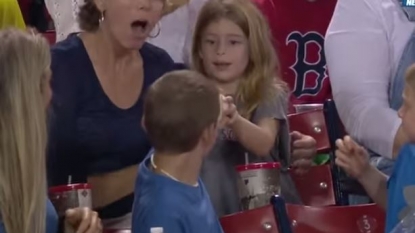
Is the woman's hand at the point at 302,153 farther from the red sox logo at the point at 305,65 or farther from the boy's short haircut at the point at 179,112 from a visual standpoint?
the boy's short haircut at the point at 179,112

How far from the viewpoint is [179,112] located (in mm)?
1900

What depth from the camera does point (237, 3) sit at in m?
2.58

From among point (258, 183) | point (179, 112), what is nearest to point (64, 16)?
point (258, 183)

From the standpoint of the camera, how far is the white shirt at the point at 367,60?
7.09 feet

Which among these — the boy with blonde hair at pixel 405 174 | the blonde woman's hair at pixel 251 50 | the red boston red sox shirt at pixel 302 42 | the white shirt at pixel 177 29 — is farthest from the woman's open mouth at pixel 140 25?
the red boston red sox shirt at pixel 302 42

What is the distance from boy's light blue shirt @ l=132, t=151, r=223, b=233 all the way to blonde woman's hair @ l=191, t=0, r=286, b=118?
60 centimetres

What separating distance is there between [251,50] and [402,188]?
790mm

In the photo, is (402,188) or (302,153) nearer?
(402,188)

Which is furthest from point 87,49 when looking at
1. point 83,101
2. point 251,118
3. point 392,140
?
point 392,140

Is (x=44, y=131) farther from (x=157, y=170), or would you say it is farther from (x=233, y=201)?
(x=233, y=201)

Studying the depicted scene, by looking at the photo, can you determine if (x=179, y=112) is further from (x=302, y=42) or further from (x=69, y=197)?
(x=302, y=42)

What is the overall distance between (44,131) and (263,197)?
24.7 inches

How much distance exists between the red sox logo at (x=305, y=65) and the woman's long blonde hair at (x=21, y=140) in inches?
56.1

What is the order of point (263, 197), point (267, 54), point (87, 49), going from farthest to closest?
point (267, 54)
point (87, 49)
point (263, 197)
